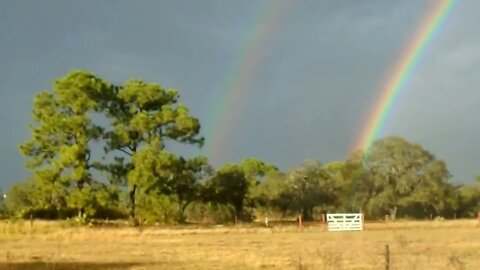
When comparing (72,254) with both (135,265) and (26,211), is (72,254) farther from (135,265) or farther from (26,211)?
(26,211)

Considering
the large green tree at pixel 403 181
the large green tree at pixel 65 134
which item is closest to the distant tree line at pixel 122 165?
the large green tree at pixel 65 134

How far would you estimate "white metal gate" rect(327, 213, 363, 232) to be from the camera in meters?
63.7

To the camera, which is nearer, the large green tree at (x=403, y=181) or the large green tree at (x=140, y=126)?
the large green tree at (x=140, y=126)

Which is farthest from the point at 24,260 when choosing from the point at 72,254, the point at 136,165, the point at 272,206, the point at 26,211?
the point at 272,206

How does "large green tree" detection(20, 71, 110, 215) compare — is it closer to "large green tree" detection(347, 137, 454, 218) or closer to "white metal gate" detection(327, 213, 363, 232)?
"white metal gate" detection(327, 213, 363, 232)

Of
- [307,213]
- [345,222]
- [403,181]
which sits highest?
[403,181]

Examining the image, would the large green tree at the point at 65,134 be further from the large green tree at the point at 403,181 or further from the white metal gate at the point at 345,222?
the large green tree at the point at 403,181

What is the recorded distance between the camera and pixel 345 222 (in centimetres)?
6412

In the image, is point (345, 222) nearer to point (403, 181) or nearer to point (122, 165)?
point (122, 165)

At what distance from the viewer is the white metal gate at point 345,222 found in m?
63.7

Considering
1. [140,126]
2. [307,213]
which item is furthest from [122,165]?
[307,213]

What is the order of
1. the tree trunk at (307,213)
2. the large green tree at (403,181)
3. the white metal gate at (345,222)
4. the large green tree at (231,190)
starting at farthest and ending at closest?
1. the large green tree at (403,181)
2. the tree trunk at (307,213)
3. the large green tree at (231,190)
4. the white metal gate at (345,222)

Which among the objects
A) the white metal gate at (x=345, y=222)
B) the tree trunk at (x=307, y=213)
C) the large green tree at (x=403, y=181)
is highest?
the large green tree at (x=403, y=181)

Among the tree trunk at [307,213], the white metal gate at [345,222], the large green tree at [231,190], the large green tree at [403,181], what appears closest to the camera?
the white metal gate at [345,222]
